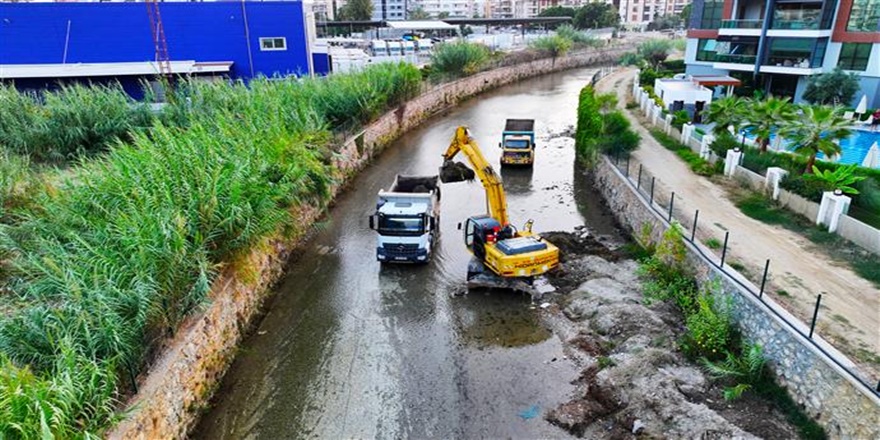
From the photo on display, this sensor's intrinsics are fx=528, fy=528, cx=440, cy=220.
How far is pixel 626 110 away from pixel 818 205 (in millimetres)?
20906

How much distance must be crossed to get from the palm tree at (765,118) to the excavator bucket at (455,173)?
1132 cm

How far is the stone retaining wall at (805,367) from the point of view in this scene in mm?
8969

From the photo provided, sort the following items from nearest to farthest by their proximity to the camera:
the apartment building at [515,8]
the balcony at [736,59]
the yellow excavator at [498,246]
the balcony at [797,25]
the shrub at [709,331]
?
1. the shrub at [709,331]
2. the yellow excavator at [498,246]
3. the balcony at [797,25]
4. the balcony at [736,59]
5. the apartment building at [515,8]

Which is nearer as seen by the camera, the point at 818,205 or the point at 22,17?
the point at 818,205

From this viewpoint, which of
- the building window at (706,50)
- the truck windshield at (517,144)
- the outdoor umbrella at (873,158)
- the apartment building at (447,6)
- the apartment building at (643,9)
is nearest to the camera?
the outdoor umbrella at (873,158)

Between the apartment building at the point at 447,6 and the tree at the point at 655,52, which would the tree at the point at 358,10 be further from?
the apartment building at the point at 447,6

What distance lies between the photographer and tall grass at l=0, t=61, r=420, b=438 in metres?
8.23

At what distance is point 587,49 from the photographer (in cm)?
7450

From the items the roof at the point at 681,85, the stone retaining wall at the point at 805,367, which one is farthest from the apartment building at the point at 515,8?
the stone retaining wall at the point at 805,367

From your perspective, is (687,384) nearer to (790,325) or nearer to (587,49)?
(790,325)

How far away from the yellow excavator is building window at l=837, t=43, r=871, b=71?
A: 29.5 metres

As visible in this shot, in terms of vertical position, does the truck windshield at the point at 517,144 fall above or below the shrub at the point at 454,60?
below

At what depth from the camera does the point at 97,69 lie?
34.2 m

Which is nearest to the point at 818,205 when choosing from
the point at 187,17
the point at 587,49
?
the point at 187,17
